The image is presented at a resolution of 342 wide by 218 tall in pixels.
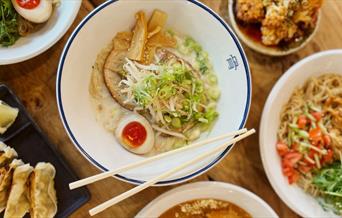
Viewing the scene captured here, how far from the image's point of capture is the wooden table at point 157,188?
288 centimetres

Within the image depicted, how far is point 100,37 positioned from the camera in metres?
2.78

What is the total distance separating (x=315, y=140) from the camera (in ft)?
9.87

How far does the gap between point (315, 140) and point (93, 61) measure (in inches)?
51.6

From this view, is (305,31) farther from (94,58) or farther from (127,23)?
(94,58)

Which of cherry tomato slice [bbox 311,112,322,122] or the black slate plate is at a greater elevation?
the black slate plate

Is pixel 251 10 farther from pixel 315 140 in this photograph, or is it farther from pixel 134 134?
pixel 134 134

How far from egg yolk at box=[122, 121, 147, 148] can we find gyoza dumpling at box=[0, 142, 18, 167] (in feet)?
1.86

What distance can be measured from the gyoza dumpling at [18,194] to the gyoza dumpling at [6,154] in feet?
0.23

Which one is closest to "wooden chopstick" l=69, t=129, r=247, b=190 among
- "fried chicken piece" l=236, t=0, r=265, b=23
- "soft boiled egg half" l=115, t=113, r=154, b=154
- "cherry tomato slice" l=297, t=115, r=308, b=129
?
"soft boiled egg half" l=115, t=113, r=154, b=154

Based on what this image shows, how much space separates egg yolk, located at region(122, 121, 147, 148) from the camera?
8.97 ft

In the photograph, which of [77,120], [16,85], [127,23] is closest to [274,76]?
[127,23]

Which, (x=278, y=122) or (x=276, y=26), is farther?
(x=278, y=122)

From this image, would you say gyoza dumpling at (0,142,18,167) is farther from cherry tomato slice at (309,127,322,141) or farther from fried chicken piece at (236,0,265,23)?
cherry tomato slice at (309,127,322,141)

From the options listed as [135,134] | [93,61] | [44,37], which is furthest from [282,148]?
[44,37]
